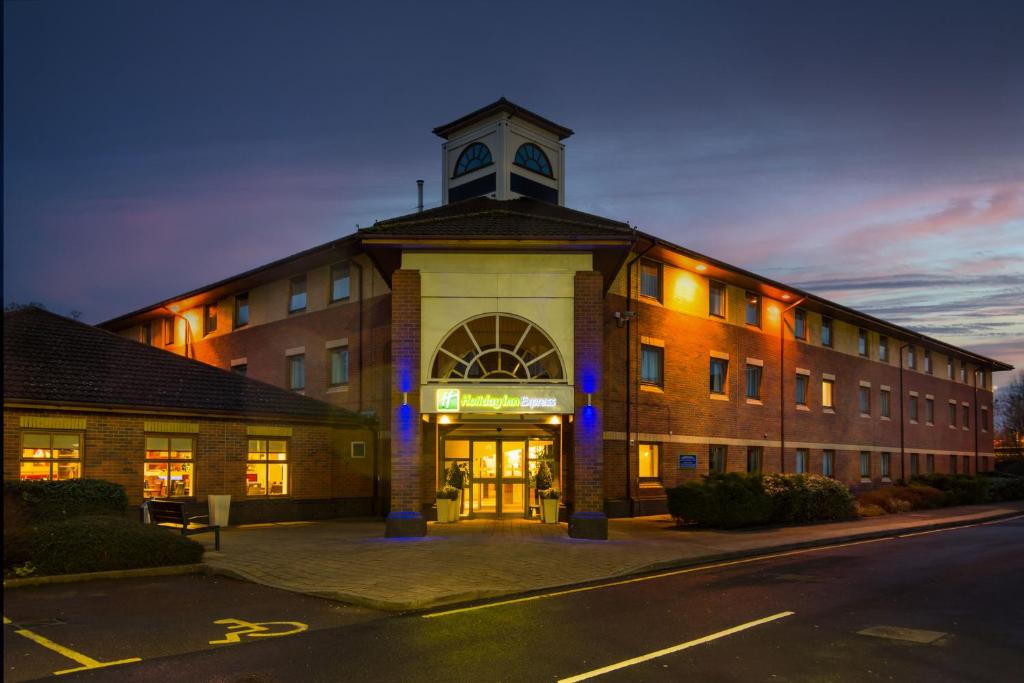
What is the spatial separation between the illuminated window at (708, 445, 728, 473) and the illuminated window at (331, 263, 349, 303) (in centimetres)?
1424

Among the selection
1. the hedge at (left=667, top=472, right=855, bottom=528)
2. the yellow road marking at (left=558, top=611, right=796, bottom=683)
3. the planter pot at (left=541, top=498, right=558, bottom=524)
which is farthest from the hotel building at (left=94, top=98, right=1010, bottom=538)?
the yellow road marking at (left=558, top=611, right=796, bottom=683)

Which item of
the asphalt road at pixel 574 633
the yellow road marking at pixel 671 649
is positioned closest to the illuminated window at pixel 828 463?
the asphalt road at pixel 574 633

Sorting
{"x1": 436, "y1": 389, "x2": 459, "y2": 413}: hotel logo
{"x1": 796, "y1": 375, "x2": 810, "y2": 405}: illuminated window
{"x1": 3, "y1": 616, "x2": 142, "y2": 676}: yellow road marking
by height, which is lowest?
{"x1": 3, "y1": 616, "x2": 142, "y2": 676}: yellow road marking

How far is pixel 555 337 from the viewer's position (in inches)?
814

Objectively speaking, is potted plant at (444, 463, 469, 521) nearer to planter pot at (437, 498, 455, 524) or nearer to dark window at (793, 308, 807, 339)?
planter pot at (437, 498, 455, 524)

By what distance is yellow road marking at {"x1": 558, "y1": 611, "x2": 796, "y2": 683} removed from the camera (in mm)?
8164

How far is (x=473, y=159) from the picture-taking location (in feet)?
97.1

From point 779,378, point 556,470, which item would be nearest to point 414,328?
point 556,470

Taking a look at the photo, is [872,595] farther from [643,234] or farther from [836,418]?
[836,418]

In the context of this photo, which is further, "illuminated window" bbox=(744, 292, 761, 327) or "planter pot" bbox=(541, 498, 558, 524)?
"illuminated window" bbox=(744, 292, 761, 327)

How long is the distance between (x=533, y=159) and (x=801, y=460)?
1769 cm

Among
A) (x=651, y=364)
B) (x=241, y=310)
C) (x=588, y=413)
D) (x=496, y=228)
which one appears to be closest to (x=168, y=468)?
(x=496, y=228)

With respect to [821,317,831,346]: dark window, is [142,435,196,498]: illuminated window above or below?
below

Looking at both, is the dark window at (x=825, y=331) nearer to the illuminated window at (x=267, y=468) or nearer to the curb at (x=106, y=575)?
the illuminated window at (x=267, y=468)
